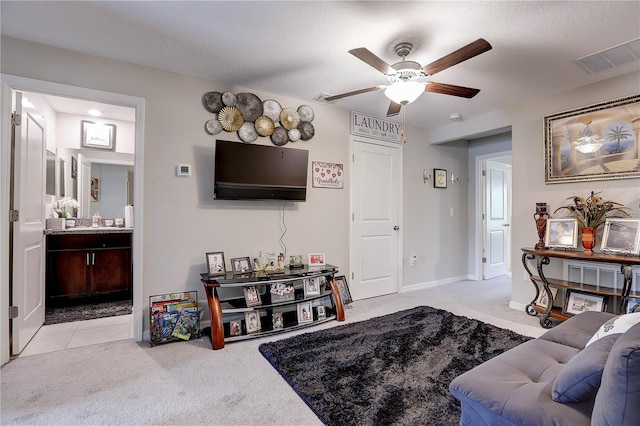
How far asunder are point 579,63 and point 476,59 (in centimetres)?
94

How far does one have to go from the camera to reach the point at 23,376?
2.19m

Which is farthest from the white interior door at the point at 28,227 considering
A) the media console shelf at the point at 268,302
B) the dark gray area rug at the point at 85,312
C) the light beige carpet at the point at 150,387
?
the media console shelf at the point at 268,302

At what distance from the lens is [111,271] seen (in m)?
4.05

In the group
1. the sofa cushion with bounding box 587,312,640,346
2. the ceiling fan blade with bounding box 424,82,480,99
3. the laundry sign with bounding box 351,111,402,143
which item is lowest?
the sofa cushion with bounding box 587,312,640,346

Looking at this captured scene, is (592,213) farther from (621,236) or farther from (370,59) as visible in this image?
(370,59)

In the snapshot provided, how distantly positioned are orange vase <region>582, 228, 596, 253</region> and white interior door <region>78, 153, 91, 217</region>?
604 cm

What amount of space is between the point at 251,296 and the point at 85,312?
2.18 m

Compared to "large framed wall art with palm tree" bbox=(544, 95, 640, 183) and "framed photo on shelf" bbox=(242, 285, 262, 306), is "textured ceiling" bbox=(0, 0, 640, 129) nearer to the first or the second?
"large framed wall art with palm tree" bbox=(544, 95, 640, 183)

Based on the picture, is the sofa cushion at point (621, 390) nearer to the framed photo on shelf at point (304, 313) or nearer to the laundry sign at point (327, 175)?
the framed photo on shelf at point (304, 313)

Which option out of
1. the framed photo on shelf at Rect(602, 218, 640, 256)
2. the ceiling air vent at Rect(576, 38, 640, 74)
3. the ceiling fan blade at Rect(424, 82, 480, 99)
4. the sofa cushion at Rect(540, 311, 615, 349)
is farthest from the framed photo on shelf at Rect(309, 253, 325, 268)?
the ceiling air vent at Rect(576, 38, 640, 74)

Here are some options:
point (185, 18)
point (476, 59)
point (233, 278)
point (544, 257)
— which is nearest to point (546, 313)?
point (544, 257)

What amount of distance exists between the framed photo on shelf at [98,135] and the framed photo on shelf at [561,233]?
5.62 meters

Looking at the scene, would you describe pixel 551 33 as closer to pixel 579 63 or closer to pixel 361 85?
pixel 579 63

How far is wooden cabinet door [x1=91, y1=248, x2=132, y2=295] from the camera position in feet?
13.0
